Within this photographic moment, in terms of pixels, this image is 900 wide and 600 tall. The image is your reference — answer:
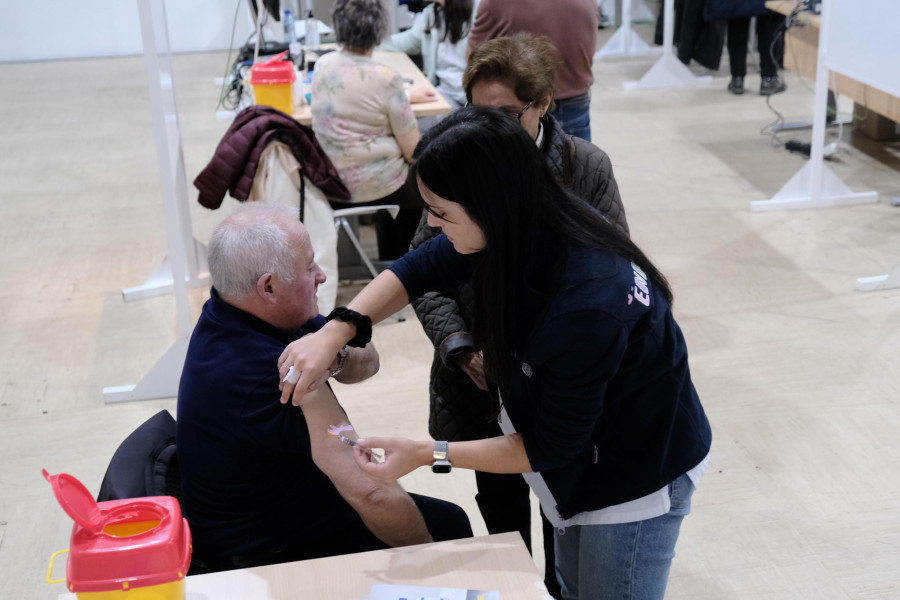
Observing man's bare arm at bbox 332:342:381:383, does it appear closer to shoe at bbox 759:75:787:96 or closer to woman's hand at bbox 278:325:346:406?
woman's hand at bbox 278:325:346:406

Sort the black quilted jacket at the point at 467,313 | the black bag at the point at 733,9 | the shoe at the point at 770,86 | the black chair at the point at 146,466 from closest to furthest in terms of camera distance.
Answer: the black chair at the point at 146,466
the black quilted jacket at the point at 467,313
the black bag at the point at 733,9
the shoe at the point at 770,86

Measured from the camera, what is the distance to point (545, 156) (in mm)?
2115

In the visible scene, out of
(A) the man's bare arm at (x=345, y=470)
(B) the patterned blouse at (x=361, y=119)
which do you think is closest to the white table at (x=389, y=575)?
(A) the man's bare arm at (x=345, y=470)

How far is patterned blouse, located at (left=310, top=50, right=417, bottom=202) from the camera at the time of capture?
Result: 383 cm

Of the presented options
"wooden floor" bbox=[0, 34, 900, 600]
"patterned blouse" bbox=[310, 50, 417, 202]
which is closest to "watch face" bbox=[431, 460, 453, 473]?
"wooden floor" bbox=[0, 34, 900, 600]

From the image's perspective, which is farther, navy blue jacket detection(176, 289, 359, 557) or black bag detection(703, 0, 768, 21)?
black bag detection(703, 0, 768, 21)

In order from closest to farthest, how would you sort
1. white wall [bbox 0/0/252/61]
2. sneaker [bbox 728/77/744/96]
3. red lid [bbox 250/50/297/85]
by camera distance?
red lid [bbox 250/50/297/85] < white wall [bbox 0/0/252/61] < sneaker [bbox 728/77/744/96]

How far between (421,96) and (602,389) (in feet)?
10.4

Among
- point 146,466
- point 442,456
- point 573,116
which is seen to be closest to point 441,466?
point 442,456

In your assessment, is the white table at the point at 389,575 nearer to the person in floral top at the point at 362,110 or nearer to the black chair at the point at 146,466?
the black chair at the point at 146,466

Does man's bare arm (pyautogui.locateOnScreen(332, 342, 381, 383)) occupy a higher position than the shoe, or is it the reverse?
man's bare arm (pyautogui.locateOnScreen(332, 342, 381, 383))

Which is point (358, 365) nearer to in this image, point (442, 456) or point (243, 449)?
point (243, 449)

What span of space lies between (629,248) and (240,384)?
2.43 feet

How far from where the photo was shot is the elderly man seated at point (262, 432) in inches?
68.2
